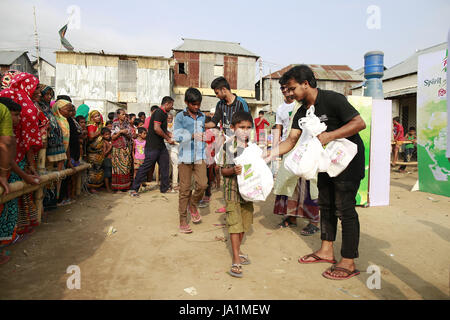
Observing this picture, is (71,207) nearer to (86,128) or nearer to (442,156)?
(86,128)

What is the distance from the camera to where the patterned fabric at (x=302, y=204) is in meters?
3.71

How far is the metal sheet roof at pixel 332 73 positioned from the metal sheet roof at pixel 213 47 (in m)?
3.28

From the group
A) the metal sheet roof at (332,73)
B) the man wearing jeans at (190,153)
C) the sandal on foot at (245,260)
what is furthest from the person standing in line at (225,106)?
the metal sheet roof at (332,73)

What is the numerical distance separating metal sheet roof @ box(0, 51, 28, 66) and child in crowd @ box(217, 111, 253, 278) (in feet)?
96.0

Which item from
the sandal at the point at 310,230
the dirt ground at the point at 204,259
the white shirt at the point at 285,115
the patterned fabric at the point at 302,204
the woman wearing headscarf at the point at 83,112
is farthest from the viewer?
the woman wearing headscarf at the point at 83,112

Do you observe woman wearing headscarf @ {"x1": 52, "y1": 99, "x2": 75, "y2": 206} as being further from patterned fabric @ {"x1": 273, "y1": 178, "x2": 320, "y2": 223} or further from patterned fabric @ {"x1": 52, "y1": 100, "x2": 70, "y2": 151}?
patterned fabric @ {"x1": 273, "y1": 178, "x2": 320, "y2": 223}

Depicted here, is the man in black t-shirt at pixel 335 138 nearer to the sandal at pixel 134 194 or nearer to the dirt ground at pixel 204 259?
the dirt ground at pixel 204 259

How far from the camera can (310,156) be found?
7.47ft

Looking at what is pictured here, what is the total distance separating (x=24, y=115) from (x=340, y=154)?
3.52 meters

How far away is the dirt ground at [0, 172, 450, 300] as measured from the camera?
2.19 metres

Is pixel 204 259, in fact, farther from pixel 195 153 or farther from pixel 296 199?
pixel 296 199

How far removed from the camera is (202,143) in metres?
3.92
